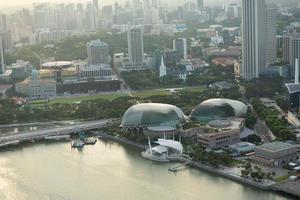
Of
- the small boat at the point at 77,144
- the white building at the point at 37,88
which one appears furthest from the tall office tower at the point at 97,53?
the small boat at the point at 77,144

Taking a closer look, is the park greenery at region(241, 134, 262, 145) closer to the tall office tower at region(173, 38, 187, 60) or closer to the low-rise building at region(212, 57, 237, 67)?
the low-rise building at region(212, 57, 237, 67)

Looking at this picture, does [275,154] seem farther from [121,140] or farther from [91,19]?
[91,19]

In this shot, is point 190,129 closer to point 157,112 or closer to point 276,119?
point 157,112

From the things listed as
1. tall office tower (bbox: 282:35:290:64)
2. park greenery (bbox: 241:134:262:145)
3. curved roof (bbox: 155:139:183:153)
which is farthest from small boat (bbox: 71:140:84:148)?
tall office tower (bbox: 282:35:290:64)

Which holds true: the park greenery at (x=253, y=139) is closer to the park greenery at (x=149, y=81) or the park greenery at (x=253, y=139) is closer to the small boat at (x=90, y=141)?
the small boat at (x=90, y=141)

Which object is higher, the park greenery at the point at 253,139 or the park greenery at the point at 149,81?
the park greenery at the point at 149,81
